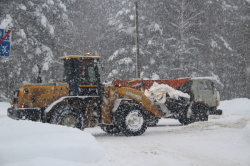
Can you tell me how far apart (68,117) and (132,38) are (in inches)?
925

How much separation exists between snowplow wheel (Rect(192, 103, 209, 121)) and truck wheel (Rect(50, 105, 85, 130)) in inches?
263

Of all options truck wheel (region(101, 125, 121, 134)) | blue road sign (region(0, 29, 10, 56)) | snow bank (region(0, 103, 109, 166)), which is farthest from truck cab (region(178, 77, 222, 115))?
snow bank (region(0, 103, 109, 166))

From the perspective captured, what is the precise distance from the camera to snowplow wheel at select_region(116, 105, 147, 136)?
11.5 metres

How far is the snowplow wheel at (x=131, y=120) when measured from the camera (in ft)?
37.9

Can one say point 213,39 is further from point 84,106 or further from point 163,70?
point 84,106

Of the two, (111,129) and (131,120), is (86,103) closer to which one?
(131,120)

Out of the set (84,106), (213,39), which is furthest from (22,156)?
(213,39)

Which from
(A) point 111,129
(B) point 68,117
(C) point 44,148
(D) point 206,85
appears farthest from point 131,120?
(C) point 44,148

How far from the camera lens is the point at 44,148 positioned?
5.46 m

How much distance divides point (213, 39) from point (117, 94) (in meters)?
27.1

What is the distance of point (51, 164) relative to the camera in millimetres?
4844

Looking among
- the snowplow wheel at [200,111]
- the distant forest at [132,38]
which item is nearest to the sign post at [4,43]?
the snowplow wheel at [200,111]

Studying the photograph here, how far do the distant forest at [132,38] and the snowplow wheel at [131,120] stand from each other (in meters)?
16.0

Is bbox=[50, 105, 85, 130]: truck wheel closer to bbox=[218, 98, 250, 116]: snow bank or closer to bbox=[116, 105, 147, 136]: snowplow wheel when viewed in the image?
bbox=[116, 105, 147, 136]: snowplow wheel
